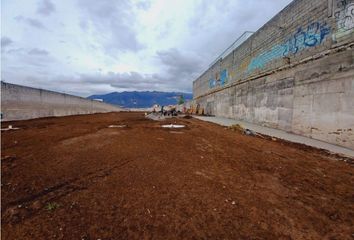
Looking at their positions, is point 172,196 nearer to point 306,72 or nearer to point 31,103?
point 306,72

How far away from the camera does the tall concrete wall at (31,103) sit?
12.7m

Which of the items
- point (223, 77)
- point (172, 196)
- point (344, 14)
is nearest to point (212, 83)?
point (223, 77)

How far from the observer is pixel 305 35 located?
830 centimetres

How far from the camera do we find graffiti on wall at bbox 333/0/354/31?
6.14m

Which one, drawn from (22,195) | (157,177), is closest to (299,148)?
(157,177)

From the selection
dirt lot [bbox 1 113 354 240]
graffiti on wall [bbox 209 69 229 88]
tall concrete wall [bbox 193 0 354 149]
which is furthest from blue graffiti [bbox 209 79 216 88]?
dirt lot [bbox 1 113 354 240]

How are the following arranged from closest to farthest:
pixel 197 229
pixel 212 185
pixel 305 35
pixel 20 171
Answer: pixel 197 229, pixel 212 185, pixel 20 171, pixel 305 35

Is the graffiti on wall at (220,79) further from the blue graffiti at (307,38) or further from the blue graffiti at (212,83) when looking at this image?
the blue graffiti at (307,38)

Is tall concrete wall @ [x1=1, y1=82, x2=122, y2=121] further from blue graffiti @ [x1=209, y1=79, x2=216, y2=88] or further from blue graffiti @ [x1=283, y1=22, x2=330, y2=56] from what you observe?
blue graffiti @ [x1=209, y1=79, x2=216, y2=88]

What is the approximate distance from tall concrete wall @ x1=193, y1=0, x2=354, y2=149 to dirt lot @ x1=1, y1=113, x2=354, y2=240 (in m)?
2.39

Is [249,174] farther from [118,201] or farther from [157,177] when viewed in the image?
[118,201]

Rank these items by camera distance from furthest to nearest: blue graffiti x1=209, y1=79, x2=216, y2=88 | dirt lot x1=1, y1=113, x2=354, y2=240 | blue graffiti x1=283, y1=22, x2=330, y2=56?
blue graffiti x1=209, y1=79, x2=216, y2=88 < blue graffiti x1=283, y1=22, x2=330, y2=56 < dirt lot x1=1, y1=113, x2=354, y2=240

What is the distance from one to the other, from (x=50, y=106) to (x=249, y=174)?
1916 centimetres

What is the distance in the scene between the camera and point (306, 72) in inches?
307
